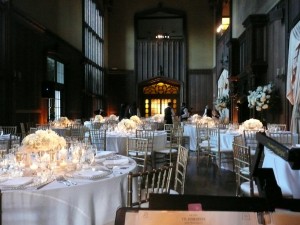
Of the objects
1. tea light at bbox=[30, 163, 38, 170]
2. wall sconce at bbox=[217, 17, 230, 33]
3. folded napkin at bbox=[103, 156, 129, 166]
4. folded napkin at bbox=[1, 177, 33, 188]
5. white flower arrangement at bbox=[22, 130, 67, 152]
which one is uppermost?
wall sconce at bbox=[217, 17, 230, 33]

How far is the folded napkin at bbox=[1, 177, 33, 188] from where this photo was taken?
2617 mm

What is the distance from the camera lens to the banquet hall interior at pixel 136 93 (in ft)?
9.48

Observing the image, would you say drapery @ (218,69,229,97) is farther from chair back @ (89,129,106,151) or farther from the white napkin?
the white napkin

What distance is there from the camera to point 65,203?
2.63 meters

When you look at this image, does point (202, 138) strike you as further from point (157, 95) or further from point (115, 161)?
point (157, 95)

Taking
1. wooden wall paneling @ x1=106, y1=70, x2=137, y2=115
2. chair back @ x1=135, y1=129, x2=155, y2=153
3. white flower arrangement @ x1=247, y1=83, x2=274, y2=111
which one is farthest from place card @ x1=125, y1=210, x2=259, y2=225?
wooden wall paneling @ x1=106, y1=70, x2=137, y2=115

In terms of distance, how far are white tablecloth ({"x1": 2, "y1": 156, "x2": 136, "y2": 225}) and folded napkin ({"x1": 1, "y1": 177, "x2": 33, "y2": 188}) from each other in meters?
0.08

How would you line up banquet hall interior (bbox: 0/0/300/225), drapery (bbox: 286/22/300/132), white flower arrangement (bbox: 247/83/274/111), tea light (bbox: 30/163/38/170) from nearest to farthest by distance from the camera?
1. banquet hall interior (bbox: 0/0/300/225)
2. tea light (bbox: 30/163/38/170)
3. drapery (bbox: 286/22/300/132)
4. white flower arrangement (bbox: 247/83/274/111)

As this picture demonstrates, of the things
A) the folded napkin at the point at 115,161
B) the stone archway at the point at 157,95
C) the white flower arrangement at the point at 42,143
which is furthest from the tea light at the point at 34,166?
the stone archway at the point at 157,95

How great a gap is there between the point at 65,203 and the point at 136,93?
18599 mm

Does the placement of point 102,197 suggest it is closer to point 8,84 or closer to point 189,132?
point 8,84

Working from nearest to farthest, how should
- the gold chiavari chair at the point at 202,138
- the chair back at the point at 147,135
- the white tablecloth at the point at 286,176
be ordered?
the white tablecloth at the point at 286,176, the chair back at the point at 147,135, the gold chiavari chair at the point at 202,138

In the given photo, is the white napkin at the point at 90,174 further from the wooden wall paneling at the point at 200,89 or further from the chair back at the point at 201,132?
the wooden wall paneling at the point at 200,89

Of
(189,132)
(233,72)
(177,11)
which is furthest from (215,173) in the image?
(177,11)
